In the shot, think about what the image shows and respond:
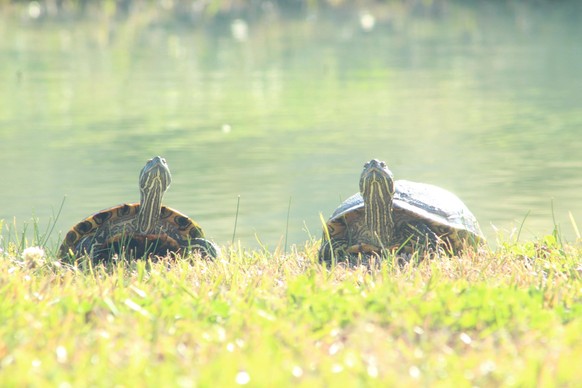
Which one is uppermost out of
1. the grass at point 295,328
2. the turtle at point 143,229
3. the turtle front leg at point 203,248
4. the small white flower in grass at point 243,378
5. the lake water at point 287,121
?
the small white flower in grass at point 243,378

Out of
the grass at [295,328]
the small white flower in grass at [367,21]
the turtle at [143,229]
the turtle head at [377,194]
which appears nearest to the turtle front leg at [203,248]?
the turtle at [143,229]

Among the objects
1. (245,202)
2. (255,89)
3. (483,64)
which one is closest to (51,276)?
(245,202)

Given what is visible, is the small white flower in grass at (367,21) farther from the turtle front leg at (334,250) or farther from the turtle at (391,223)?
the turtle front leg at (334,250)

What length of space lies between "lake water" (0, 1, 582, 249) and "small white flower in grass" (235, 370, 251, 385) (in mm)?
2681

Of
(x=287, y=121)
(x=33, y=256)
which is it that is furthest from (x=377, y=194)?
(x=287, y=121)

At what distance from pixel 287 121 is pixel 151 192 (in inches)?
222

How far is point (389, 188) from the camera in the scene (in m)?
5.12

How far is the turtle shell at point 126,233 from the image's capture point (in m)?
5.17

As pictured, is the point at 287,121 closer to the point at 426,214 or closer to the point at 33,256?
the point at 426,214

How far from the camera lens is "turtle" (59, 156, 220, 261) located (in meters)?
5.17

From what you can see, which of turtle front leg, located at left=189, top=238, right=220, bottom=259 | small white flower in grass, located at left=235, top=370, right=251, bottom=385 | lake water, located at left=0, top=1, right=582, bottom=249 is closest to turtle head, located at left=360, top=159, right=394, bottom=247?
lake water, located at left=0, top=1, right=582, bottom=249

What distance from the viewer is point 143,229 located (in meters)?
5.21

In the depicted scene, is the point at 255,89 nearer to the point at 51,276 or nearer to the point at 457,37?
the point at 457,37

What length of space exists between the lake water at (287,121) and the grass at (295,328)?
5.16 feet
